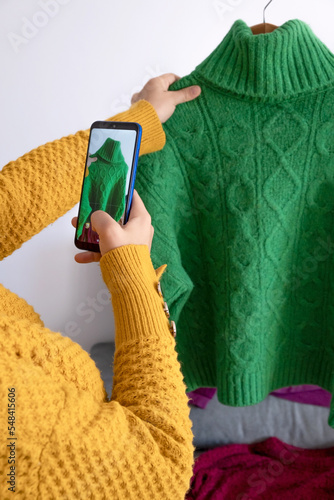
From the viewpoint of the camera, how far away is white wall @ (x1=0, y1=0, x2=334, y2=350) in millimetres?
1135

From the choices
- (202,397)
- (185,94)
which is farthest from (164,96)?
A: (202,397)

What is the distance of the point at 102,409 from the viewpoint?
0.42 m

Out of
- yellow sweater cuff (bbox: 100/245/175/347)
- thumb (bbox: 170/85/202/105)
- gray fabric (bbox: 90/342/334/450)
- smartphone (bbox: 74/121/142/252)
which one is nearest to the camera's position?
yellow sweater cuff (bbox: 100/245/175/347)

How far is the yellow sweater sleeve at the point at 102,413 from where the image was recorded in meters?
0.37

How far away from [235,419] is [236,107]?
958 millimetres

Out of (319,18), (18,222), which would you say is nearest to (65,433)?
(18,222)

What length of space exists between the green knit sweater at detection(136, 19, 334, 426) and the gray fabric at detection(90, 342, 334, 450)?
51 cm

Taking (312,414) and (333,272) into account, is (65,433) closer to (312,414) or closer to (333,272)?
(333,272)

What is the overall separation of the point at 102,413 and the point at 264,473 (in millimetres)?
922

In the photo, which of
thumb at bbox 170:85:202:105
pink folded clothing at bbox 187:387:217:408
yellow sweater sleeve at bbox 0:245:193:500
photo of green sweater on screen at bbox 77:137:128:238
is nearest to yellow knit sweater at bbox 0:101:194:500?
yellow sweater sleeve at bbox 0:245:193:500

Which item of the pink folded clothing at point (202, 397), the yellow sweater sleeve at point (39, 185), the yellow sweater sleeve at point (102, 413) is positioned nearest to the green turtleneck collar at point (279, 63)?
the yellow sweater sleeve at point (39, 185)

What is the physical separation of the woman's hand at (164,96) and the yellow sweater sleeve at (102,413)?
33 centimetres

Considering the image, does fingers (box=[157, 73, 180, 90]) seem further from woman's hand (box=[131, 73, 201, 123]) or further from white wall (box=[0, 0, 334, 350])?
white wall (box=[0, 0, 334, 350])

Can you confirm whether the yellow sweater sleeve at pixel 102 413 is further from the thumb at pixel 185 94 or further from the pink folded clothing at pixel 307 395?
the pink folded clothing at pixel 307 395
